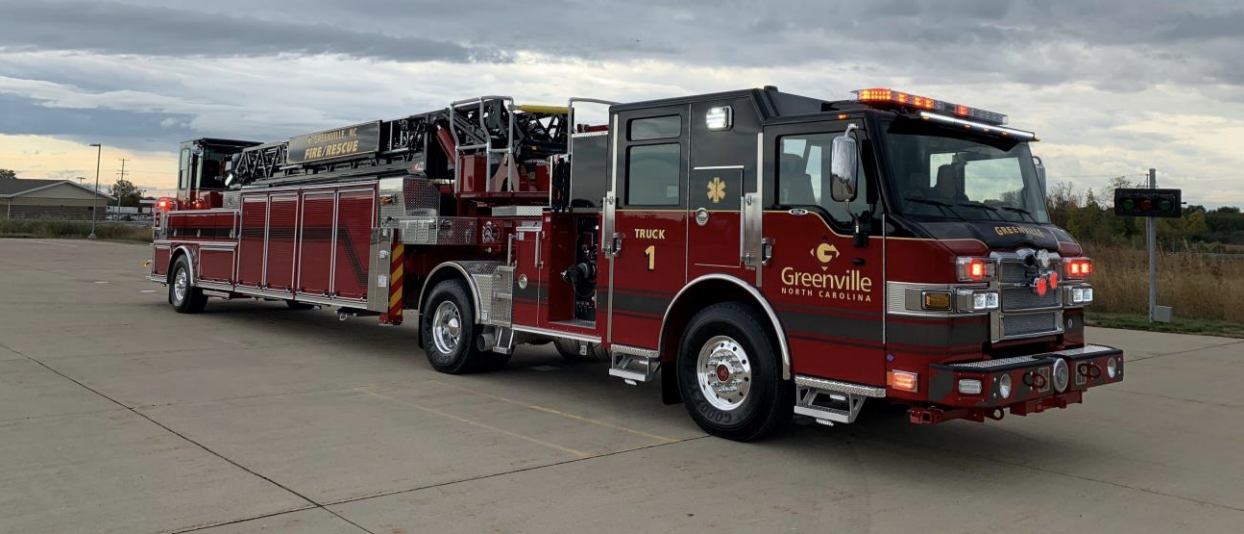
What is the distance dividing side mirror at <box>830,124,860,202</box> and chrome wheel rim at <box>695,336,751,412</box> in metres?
1.50

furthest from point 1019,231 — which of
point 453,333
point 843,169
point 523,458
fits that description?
point 453,333

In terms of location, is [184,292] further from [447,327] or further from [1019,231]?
[1019,231]

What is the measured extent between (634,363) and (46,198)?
118m

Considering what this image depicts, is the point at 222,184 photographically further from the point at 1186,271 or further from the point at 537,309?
the point at 1186,271

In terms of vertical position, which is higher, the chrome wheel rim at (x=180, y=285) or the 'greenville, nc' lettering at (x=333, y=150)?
the 'greenville, nc' lettering at (x=333, y=150)

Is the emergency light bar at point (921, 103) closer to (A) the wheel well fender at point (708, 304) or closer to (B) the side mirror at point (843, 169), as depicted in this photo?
(B) the side mirror at point (843, 169)

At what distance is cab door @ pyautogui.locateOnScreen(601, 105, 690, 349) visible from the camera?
7223 millimetres

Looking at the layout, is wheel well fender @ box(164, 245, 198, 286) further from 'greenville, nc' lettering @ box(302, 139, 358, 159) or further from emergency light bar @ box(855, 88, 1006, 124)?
emergency light bar @ box(855, 88, 1006, 124)

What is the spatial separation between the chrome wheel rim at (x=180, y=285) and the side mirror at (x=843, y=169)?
13110mm

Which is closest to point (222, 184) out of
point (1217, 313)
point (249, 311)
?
point (249, 311)

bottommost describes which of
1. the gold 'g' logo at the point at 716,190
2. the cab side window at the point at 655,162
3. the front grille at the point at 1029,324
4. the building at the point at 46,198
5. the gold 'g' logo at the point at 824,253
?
the front grille at the point at 1029,324

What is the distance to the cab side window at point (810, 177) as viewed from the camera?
20.0ft

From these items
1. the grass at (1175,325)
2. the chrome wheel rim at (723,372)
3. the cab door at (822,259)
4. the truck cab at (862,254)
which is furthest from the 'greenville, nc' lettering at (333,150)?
the grass at (1175,325)

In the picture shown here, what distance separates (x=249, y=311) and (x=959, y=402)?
1390 centimetres
